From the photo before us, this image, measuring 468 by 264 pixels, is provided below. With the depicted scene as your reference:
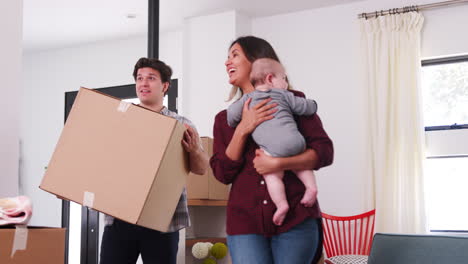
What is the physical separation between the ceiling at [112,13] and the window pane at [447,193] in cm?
152

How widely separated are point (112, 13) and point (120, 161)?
337cm

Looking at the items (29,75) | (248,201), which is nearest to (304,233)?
(248,201)

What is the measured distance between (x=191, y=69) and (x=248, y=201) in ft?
11.5

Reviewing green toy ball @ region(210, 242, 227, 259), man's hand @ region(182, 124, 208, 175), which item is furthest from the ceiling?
man's hand @ region(182, 124, 208, 175)

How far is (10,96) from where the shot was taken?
2.14 metres

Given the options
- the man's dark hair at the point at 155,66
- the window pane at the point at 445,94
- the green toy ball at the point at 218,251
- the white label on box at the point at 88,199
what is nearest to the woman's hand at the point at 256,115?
the white label on box at the point at 88,199

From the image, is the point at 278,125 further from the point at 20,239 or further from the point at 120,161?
the point at 20,239

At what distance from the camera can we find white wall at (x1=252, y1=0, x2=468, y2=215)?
164 inches

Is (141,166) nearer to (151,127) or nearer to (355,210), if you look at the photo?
(151,127)

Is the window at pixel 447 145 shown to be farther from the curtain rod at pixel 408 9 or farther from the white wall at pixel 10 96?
the white wall at pixel 10 96

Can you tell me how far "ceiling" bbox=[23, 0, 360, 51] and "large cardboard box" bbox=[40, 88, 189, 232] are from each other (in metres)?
2.96

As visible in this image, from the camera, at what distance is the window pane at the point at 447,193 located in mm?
4070

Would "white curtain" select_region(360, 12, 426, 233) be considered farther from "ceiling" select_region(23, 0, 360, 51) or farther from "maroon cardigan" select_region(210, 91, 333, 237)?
"maroon cardigan" select_region(210, 91, 333, 237)

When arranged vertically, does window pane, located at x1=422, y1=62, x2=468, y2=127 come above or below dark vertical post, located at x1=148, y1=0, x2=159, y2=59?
below
